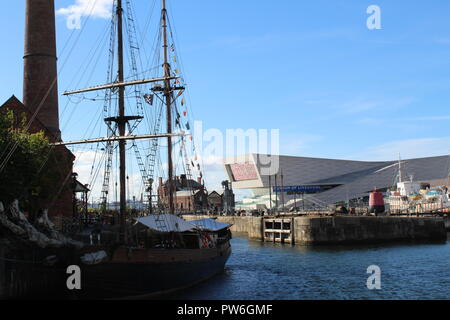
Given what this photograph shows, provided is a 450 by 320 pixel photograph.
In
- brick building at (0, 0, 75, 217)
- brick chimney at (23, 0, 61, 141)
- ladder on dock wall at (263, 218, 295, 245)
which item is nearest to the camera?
brick building at (0, 0, 75, 217)

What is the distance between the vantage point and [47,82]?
5388 cm

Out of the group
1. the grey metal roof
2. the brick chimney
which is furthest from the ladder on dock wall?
the grey metal roof

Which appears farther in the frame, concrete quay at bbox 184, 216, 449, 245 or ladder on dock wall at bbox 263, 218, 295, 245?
ladder on dock wall at bbox 263, 218, 295, 245

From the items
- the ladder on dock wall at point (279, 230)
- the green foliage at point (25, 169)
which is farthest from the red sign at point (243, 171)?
the green foliage at point (25, 169)

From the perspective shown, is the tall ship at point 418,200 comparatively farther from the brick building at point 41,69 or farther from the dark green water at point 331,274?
the brick building at point 41,69

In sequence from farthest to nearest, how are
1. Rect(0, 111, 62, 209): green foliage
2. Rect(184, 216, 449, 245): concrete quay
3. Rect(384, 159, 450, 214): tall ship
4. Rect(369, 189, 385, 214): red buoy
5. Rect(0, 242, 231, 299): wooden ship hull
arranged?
Rect(384, 159, 450, 214): tall ship
Rect(369, 189, 385, 214): red buoy
Rect(184, 216, 449, 245): concrete quay
Rect(0, 111, 62, 209): green foliage
Rect(0, 242, 231, 299): wooden ship hull

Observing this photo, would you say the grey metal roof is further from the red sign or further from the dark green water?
the dark green water

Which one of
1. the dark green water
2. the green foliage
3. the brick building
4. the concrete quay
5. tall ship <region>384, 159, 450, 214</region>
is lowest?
the dark green water

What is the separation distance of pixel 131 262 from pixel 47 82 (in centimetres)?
3616

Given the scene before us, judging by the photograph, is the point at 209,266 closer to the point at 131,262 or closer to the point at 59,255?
the point at 131,262

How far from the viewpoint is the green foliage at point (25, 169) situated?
30594mm

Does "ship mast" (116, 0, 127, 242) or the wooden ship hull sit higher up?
"ship mast" (116, 0, 127, 242)

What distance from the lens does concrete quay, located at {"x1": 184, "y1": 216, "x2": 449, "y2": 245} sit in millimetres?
53656
